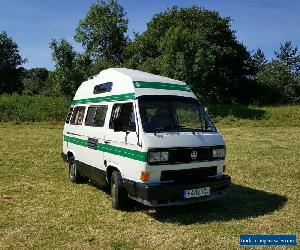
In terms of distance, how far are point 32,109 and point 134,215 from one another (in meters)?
27.4

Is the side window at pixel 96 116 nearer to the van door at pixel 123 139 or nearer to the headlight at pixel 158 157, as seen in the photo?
the van door at pixel 123 139

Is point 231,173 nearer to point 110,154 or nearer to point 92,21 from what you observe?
point 110,154

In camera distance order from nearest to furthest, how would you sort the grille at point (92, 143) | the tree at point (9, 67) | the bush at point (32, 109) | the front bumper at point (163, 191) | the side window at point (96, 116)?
the front bumper at point (163, 191), the side window at point (96, 116), the grille at point (92, 143), the bush at point (32, 109), the tree at point (9, 67)

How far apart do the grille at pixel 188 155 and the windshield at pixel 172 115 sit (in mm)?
524

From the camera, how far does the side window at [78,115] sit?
11336 millimetres

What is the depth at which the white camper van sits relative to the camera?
7.93m

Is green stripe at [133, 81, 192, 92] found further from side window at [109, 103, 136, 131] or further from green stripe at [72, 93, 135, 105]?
side window at [109, 103, 136, 131]

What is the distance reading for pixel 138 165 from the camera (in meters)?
8.01

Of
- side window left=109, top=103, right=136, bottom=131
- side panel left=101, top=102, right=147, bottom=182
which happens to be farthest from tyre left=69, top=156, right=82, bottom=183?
side window left=109, top=103, right=136, bottom=131

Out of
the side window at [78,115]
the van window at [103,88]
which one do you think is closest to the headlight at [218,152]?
the van window at [103,88]

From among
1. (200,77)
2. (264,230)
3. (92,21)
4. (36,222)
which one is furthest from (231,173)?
(92,21)

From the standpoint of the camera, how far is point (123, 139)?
28.1ft

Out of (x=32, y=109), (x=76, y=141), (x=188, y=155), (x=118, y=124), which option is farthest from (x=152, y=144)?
(x=32, y=109)

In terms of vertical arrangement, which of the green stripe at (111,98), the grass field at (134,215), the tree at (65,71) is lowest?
the grass field at (134,215)
